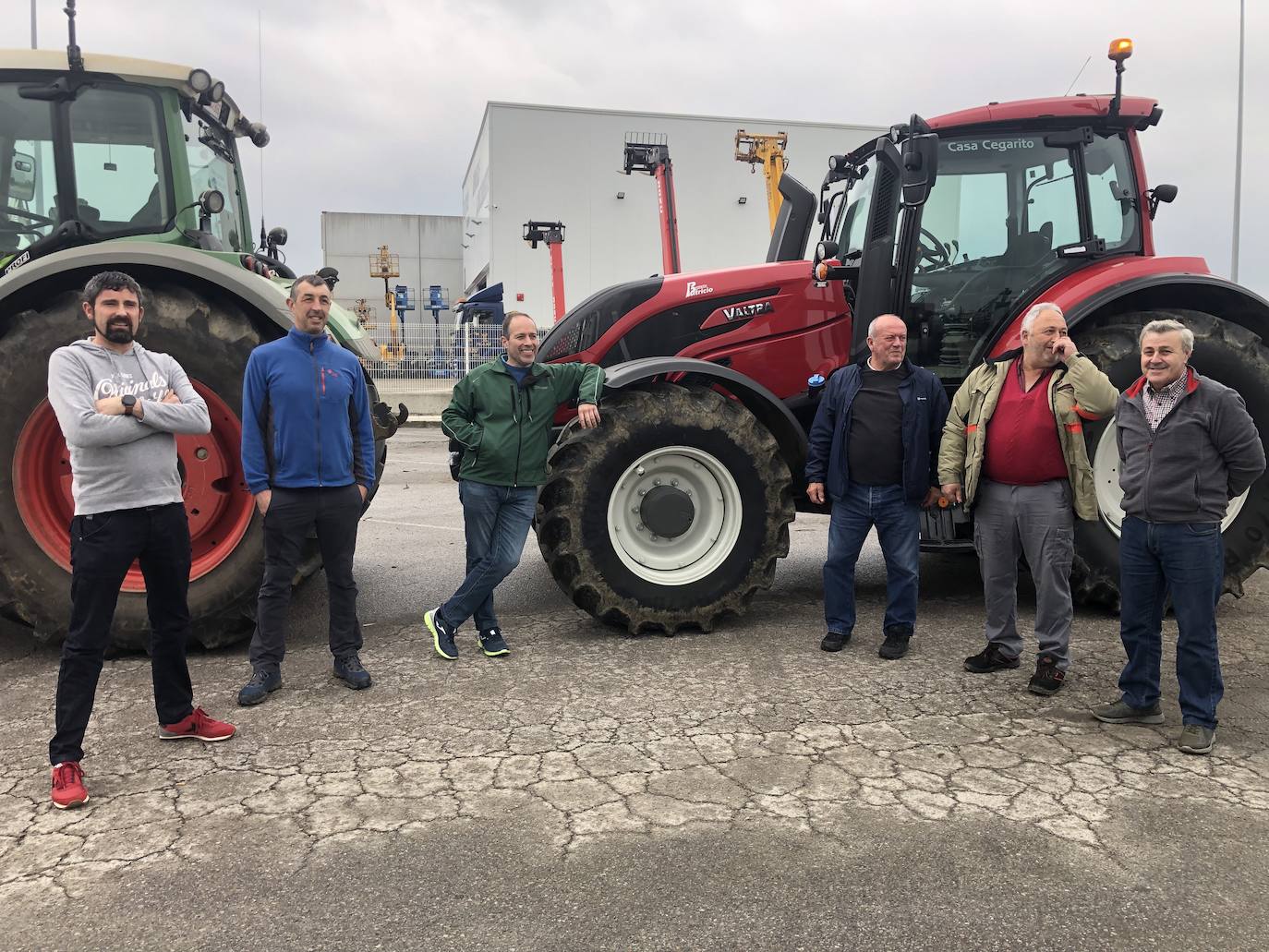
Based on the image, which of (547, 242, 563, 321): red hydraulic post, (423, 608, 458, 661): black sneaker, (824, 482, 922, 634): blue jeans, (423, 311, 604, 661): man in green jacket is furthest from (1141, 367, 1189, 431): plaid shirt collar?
(547, 242, 563, 321): red hydraulic post

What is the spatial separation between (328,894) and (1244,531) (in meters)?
5.16

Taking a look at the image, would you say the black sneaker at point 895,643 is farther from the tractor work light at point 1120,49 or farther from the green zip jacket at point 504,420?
the tractor work light at point 1120,49

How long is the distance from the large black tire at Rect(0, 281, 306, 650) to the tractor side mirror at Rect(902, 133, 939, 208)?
3.39 meters

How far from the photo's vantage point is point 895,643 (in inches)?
183

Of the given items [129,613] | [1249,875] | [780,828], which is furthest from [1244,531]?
[129,613]

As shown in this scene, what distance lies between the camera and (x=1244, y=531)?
5.39 m

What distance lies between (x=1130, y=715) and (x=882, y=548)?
132 cm

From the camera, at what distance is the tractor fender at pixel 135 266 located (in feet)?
14.4

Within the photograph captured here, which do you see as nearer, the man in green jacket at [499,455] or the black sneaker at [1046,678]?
the black sneaker at [1046,678]

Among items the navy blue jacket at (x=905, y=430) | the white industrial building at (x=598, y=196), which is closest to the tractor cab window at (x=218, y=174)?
the navy blue jacket at (x=905, y=430)

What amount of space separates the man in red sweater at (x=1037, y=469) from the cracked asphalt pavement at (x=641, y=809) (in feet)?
0.99

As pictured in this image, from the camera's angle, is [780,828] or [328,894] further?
[780,828]

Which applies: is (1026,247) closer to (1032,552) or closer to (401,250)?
(1032,552)

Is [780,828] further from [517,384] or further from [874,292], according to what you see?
[874,292]
